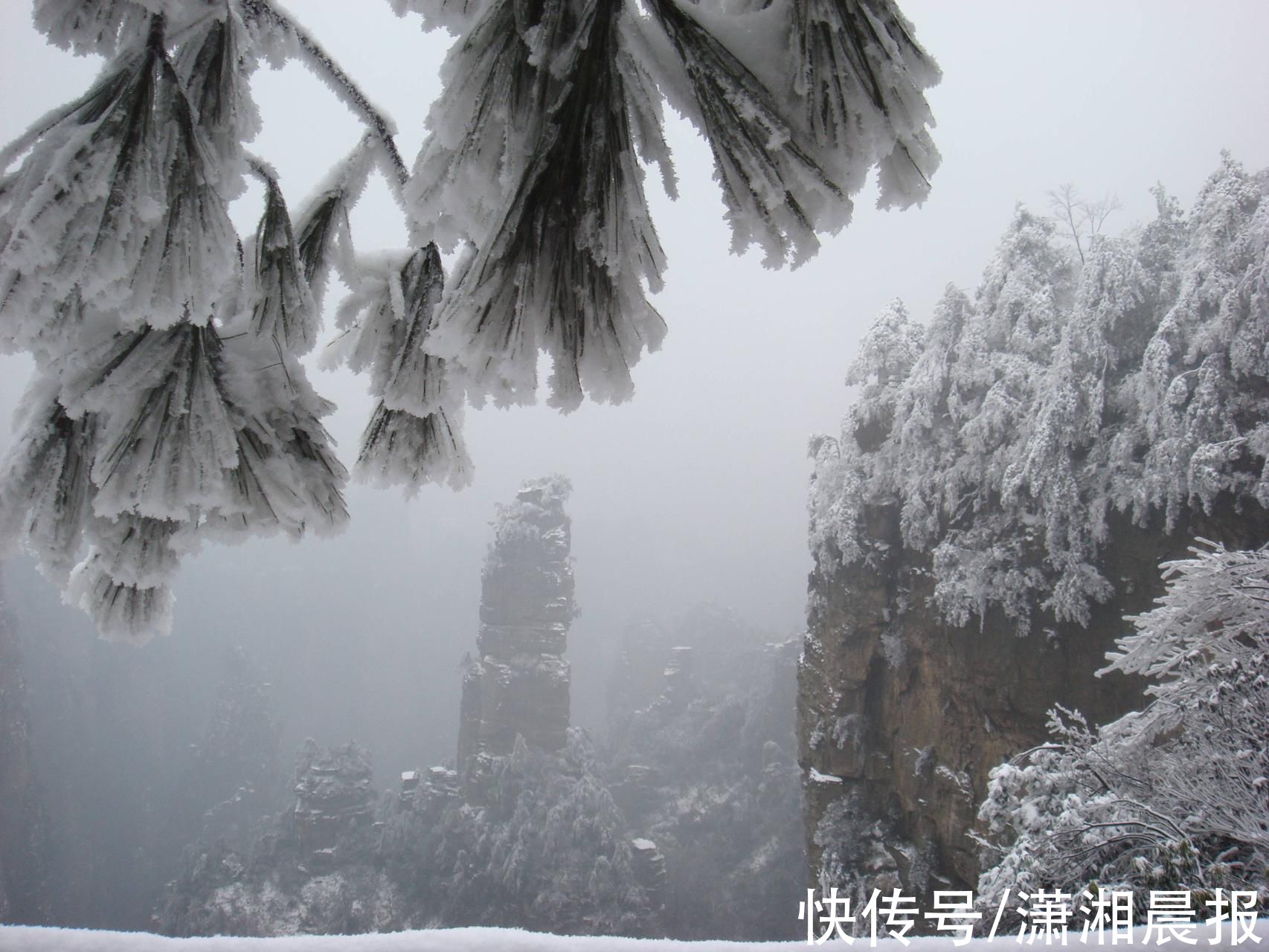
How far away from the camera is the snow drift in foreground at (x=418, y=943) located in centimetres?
71

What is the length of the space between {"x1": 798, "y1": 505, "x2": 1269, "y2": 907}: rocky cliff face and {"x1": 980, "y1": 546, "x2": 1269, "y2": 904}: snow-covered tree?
87.6 inches

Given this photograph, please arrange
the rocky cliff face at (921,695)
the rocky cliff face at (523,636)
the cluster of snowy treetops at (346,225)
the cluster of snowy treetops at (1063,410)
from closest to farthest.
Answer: the cluster of snowy treetops at (346,225) < the cluster of snowy treetops at (1063,410) < the rocky cliff face at (921,695) < the rocky cliff face at (523,636)

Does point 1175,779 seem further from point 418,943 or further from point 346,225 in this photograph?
point 346,225

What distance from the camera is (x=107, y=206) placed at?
31.8 inches

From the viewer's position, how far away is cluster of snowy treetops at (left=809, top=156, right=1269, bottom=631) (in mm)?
5305

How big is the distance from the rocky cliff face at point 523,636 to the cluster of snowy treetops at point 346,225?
18.3m

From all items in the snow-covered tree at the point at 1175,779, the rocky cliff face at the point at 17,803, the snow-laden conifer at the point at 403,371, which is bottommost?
the rocky cliff face at the point at 17,803

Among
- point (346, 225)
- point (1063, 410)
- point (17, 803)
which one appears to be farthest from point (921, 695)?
point (17, 803)

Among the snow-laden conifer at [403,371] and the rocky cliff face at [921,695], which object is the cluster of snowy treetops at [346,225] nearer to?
the snow-laden conifer at [403,371]

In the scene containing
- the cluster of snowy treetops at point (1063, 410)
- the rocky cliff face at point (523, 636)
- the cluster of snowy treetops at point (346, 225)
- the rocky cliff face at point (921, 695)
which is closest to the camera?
the cluster of snowy treetops at point (346, 225)

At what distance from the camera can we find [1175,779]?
3088mm

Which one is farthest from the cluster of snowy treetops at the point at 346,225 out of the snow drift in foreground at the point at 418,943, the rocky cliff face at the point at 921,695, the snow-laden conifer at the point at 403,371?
the rocky cliff face at the point at 921,695

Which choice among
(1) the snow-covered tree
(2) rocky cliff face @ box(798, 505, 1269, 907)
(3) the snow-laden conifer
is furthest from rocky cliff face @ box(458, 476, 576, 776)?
(3) the snow-laden conifer

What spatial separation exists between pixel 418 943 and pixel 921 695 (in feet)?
25.8
